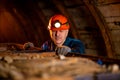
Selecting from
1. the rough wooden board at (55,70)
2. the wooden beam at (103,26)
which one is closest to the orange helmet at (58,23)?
the wooden beam at (103,26)

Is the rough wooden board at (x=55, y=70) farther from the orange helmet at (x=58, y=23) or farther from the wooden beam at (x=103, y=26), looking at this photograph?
the wooden beam at (x=103, y=26)

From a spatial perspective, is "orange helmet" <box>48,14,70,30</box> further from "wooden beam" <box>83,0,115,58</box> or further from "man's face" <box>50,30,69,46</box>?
"wooden beam" <box>83,0,115,58</box>

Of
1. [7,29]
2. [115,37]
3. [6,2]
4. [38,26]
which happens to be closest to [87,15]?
[115,37]

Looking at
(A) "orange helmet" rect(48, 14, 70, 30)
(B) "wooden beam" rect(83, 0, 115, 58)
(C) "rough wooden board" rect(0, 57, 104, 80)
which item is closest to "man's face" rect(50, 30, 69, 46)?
(A) "orange helmet" rect(48, 14, 70, 30)

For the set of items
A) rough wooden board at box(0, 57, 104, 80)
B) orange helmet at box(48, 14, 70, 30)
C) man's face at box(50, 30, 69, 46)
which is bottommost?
rough wooden board at box(0, 57, 104, 80)

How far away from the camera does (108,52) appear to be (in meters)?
6.28

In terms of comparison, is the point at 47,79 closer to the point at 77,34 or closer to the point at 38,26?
the point at 77,34

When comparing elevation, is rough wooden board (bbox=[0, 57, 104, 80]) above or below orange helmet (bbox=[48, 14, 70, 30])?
below

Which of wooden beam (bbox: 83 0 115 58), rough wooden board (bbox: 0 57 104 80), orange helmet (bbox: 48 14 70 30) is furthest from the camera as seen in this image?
wooden beam (bbox: 83 0 115 58)

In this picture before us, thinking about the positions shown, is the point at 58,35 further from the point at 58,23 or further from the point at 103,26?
the point at 103,26

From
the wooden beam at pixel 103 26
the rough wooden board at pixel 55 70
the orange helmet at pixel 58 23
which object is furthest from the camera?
the wooden beam at pixel 103 26

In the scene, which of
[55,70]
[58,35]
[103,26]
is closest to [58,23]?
[58,35]

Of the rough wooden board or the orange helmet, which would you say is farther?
the orange helmet

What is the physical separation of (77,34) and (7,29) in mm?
4174
